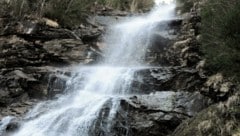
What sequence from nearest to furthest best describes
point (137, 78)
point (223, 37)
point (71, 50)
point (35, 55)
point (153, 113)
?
1. point (223, 37)
2. point (153, 113)
3. point (137, 78)
4. point (35, 55)
5. point (71, 50)

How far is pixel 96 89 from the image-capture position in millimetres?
13609

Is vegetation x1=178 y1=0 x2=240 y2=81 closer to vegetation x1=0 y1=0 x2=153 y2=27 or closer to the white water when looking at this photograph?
the white water

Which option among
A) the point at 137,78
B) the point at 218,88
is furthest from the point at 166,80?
the point at 218,88

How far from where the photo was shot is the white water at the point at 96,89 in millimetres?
11359

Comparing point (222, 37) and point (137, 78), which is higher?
point (222, 37)

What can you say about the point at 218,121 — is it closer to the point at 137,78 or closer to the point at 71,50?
the point at 137,78

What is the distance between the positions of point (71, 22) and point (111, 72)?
358cm

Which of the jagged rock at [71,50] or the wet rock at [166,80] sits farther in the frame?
the jagged rock at [71,50]

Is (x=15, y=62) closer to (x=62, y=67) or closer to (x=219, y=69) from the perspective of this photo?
(x=62, y=67)

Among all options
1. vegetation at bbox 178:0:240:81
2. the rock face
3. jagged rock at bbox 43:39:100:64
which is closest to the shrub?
vegetation at bbox 178:0:240:81

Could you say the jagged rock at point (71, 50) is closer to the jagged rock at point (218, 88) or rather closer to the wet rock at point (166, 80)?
the wet rock at point (166, 80)

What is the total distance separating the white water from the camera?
1136cm

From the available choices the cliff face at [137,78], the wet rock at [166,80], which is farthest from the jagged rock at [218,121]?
the wet rock at [166,80]

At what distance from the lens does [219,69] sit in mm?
10766
